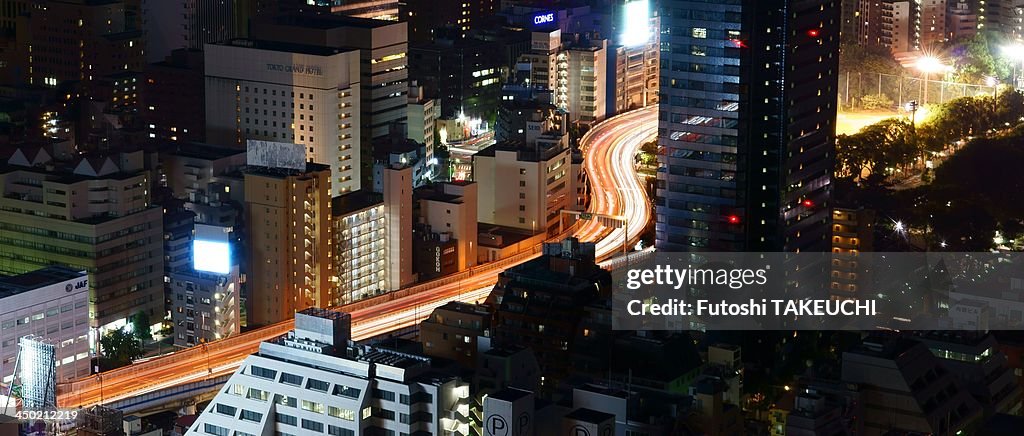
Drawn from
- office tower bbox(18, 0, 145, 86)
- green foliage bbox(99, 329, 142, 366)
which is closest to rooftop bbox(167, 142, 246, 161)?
green foliage bbox(99, 329, 142, 366)

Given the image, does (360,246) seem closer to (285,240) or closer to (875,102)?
(285,240)

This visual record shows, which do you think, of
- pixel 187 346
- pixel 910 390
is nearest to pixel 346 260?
pixel 187 346

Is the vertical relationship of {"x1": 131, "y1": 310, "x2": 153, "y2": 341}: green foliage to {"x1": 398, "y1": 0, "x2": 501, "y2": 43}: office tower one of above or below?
below

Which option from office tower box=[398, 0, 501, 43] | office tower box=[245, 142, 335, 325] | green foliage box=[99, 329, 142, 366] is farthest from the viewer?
office tower box=[398, 0, 501, 43]

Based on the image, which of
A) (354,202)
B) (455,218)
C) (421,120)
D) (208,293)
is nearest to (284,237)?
(208,293)

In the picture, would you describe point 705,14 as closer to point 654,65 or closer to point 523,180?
point 523,180

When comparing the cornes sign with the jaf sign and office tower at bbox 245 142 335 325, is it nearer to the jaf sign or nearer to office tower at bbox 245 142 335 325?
the jaf sign
